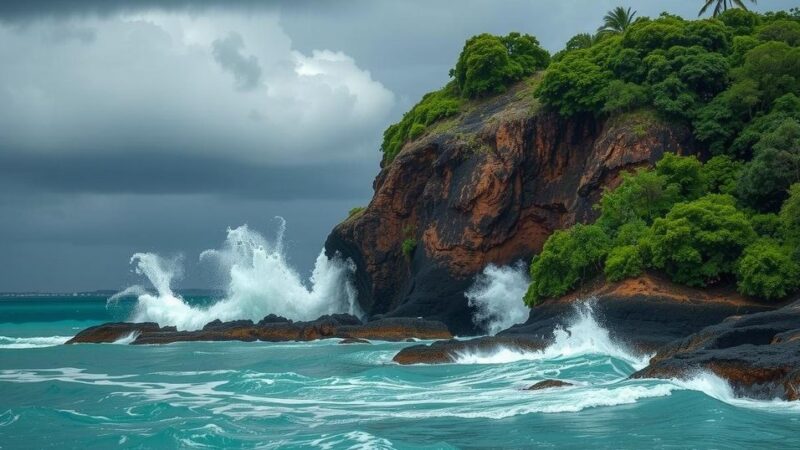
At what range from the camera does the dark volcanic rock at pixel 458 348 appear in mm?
33312

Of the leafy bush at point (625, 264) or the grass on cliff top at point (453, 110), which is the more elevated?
the grass on cliff top at point (453, 110)

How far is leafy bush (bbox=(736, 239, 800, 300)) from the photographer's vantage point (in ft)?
112

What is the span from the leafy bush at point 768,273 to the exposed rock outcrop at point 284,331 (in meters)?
15.5

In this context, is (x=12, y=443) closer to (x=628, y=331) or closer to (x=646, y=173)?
(x=628, y=331)

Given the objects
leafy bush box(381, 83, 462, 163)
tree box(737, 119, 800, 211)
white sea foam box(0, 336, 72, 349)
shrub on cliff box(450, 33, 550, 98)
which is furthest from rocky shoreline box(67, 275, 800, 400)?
shrub on cliff box(450, 33, 550, 98)

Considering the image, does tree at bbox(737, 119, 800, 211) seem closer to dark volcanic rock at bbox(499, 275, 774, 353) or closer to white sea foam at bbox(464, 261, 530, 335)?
dark volcanic rock at bbox(499, 275, 774, 353)

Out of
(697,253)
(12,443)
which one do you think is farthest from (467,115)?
(12,443)

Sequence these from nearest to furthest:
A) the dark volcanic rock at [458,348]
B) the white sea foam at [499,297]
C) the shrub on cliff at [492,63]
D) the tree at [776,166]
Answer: the dark volcanic rock at [458,348] < the tree at [776,166] < the white sea foam at [499,297] < the shrub on cliff at [492,63]

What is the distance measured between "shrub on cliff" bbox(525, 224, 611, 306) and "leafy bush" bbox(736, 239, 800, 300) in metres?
6.21

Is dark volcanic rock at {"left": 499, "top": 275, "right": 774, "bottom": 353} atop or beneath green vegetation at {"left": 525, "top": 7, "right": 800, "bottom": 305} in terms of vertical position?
beneath

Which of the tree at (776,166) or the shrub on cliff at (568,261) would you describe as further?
the shrub on cliff at (568,261)

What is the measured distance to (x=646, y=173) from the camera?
41.0 metres

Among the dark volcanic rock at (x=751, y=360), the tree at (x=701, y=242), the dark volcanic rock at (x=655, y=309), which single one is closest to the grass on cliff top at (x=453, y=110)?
the tree at (x=701, y=242)

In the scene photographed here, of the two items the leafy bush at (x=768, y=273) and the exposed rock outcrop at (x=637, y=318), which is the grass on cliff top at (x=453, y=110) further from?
the leafy bush at (x=768, y=273)
